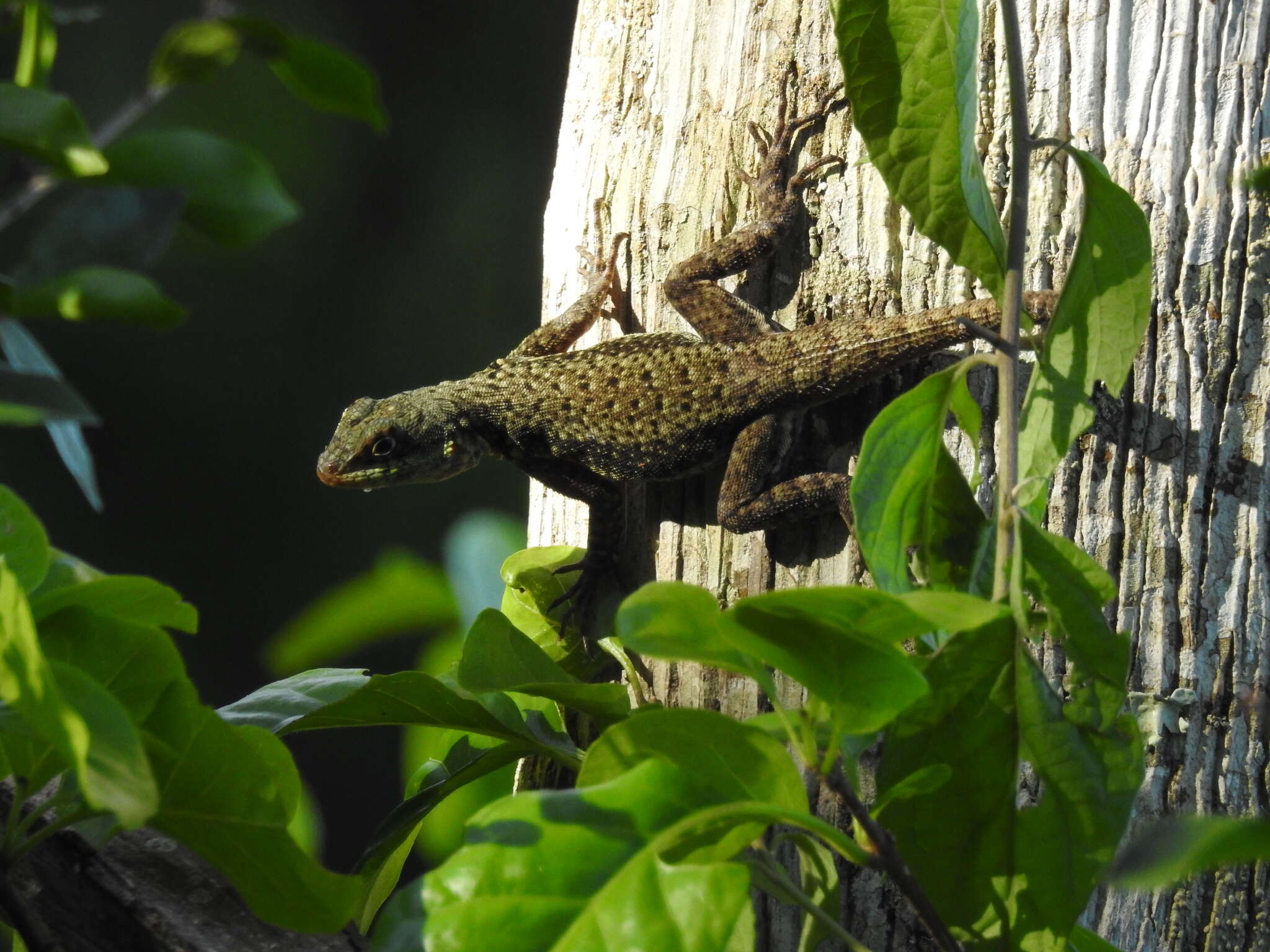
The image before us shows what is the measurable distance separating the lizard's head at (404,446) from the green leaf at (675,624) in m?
1.84

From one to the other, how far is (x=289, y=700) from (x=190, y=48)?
732 millimetres

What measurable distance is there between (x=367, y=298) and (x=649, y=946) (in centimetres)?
542

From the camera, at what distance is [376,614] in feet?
7.71

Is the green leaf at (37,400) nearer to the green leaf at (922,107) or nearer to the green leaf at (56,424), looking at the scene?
the green leaf at (56,424)

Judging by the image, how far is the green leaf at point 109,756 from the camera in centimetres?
58

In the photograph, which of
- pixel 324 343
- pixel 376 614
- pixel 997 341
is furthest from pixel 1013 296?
pixel 324 343

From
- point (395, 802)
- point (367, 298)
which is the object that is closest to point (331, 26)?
point (367, 298)

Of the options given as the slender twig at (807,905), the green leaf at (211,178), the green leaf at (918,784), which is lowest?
the slender twig at (807,905)

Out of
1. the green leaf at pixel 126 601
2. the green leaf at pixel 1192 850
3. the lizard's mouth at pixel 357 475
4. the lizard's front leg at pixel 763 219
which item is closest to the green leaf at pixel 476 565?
the lizard's mouth at pixel 357 475

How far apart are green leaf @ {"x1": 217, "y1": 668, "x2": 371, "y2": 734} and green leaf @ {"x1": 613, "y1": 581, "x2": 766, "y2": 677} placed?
0.43 metres

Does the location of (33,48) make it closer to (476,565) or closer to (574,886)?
(574,886)

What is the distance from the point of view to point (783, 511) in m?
1.62

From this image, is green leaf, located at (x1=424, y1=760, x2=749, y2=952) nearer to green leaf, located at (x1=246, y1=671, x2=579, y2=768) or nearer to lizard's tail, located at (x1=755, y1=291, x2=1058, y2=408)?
green leaf, located at (x1=246, y1=671, x2=579, y2=768)

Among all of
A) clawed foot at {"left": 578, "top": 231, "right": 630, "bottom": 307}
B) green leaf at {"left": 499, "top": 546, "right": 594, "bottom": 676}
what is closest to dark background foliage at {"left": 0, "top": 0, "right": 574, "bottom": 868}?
clawed foot at {"left": 578, "top": 231, "right": 630, "bottom": 307}
